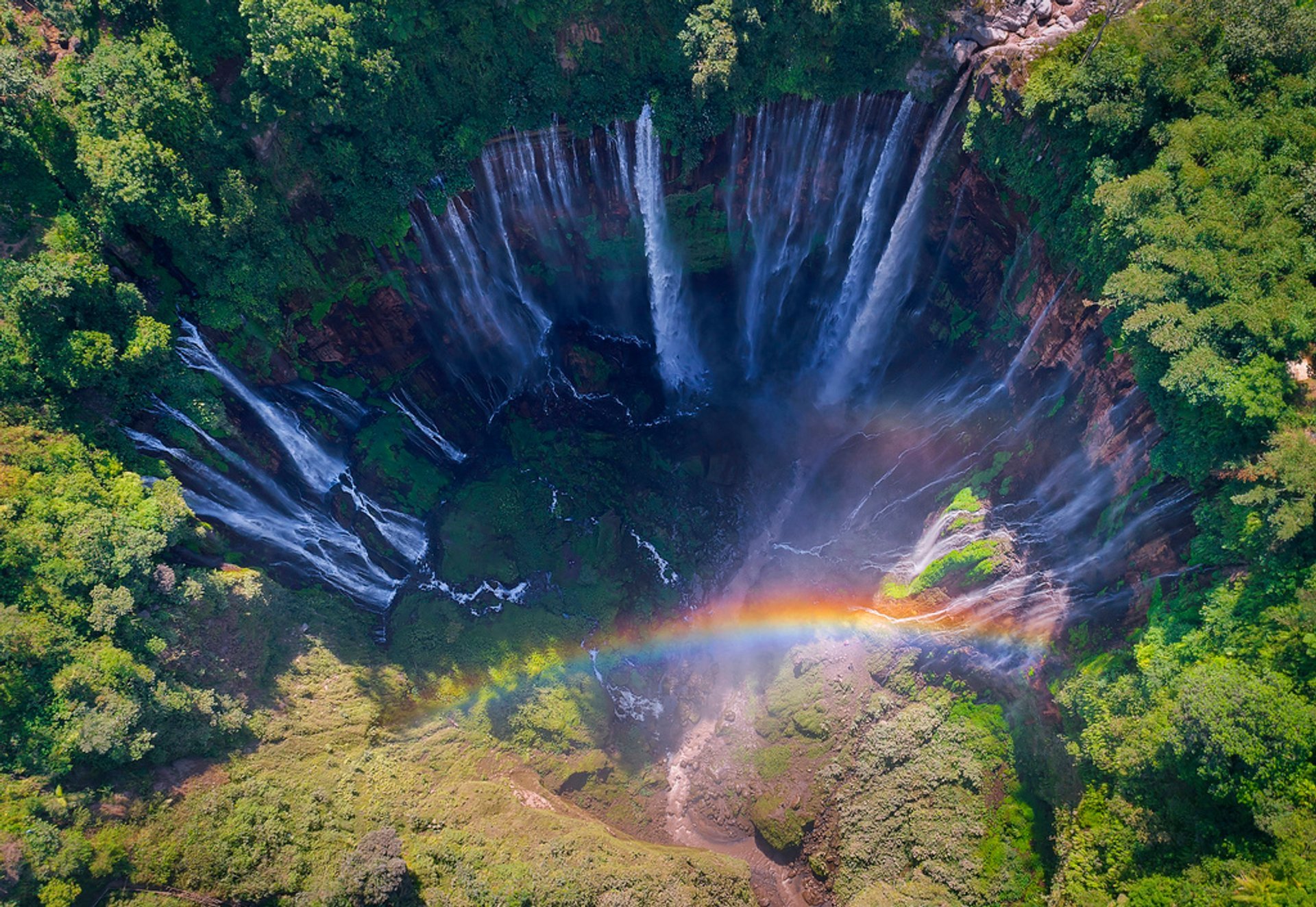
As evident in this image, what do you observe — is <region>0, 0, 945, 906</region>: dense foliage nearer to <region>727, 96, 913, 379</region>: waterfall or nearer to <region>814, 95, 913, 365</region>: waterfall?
<region>727, 96, 913, 379</region>: waterfall

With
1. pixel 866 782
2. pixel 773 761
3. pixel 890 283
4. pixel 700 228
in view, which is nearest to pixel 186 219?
pixel 700 228

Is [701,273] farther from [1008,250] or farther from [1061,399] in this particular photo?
[1061,399]

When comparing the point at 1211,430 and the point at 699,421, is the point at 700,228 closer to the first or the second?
the point at 699,421

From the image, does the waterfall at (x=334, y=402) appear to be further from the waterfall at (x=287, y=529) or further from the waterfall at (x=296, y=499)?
the waterfall at (x=287, y=529)

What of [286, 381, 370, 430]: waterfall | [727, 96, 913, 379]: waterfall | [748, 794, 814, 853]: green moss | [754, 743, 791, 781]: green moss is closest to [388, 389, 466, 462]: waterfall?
[286, 381, 370, 430]: waterfall

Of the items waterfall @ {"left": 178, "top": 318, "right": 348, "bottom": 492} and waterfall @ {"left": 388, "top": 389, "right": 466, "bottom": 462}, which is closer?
waterfall @ {"left": 178, "top": 318, "right": 348, "bottom": 492}

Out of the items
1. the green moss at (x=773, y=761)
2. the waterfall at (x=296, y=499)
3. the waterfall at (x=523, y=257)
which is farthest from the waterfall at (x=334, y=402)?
the green moss at (x=773, y=761)
